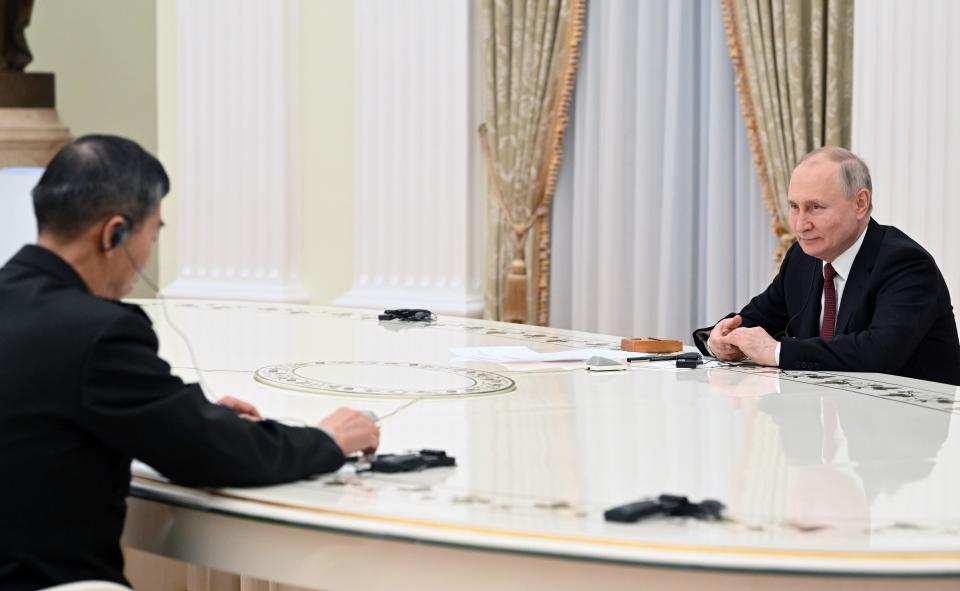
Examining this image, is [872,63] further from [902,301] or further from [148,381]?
[148,381]

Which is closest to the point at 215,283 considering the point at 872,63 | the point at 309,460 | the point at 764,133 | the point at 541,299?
the point at 541,299

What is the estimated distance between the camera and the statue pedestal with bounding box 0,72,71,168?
300 inches

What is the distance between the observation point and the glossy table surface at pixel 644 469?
5.40 feet

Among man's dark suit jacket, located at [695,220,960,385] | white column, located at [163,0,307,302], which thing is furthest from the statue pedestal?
man's dark suit jacket, located at [695,220,960,385]

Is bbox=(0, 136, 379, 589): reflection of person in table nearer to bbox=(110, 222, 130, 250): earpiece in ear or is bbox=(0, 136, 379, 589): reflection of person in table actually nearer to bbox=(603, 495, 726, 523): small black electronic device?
bbox=(110, 222, 130, 250): earpiece in ear

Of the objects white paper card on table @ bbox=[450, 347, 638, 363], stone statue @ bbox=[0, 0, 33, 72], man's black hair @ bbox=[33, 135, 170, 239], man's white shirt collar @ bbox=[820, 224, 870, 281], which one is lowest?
white paper card on table @ bbox=[450, 347, 638, 363]

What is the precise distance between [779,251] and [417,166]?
2.14 metres

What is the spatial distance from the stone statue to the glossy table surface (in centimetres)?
501

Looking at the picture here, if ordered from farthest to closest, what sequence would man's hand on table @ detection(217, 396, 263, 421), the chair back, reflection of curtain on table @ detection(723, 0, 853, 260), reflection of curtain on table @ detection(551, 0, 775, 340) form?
reflection of curtain on table @ detection(551, 0, 775, 340)
reflection of curtain on table @ detection(723, 0, 853, 260)
the chair back
man's hand on table @ detection(217, 396, 263, 421)

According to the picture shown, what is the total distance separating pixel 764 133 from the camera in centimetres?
568

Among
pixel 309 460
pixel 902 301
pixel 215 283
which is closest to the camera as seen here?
pixel 309 460

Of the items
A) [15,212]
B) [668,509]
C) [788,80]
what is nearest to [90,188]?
[668,509]

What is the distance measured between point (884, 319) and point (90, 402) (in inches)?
87.7

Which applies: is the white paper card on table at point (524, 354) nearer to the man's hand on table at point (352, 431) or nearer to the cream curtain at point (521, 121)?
the man's hand on table at point (352, 431)
